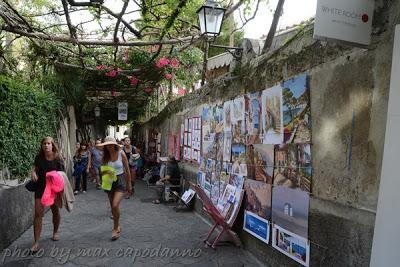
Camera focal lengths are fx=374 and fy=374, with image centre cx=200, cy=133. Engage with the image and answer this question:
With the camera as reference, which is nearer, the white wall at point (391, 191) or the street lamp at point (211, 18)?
the white wall at point (391, 191)

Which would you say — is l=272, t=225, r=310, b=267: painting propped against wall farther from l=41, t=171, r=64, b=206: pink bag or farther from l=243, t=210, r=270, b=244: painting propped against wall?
l=41, t=171, r=64, b=206: pink bag

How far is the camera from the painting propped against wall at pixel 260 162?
5.03 meters

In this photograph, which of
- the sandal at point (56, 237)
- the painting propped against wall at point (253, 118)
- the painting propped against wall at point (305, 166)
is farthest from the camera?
the sandal at point (56, 237)

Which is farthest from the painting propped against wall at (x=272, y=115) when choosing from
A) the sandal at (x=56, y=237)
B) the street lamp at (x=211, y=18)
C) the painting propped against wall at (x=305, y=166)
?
the sandal at (x=56, y=237)

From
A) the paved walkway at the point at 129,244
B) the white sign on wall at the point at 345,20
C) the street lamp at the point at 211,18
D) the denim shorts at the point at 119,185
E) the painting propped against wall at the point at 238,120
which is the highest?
the street lamp at the point at 211,18

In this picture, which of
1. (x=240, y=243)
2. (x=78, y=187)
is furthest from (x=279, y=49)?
(x=78, y=187)

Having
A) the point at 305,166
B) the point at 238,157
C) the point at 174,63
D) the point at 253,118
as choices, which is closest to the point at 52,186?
the point at 238,157

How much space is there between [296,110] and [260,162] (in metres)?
1.20

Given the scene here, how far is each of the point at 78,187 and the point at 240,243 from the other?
753 cm

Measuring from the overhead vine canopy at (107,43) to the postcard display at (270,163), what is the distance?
2370 mm

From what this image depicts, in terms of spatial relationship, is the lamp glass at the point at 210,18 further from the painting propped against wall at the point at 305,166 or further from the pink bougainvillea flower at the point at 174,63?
the pink bougainvillea flower at the point at 174,63

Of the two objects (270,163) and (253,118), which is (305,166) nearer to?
(270,163)

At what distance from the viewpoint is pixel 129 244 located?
242 inches

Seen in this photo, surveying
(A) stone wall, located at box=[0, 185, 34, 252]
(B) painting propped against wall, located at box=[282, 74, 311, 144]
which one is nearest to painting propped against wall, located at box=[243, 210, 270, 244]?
(B) painting propped against wall, located at box=[282, 74, 311, 144]
